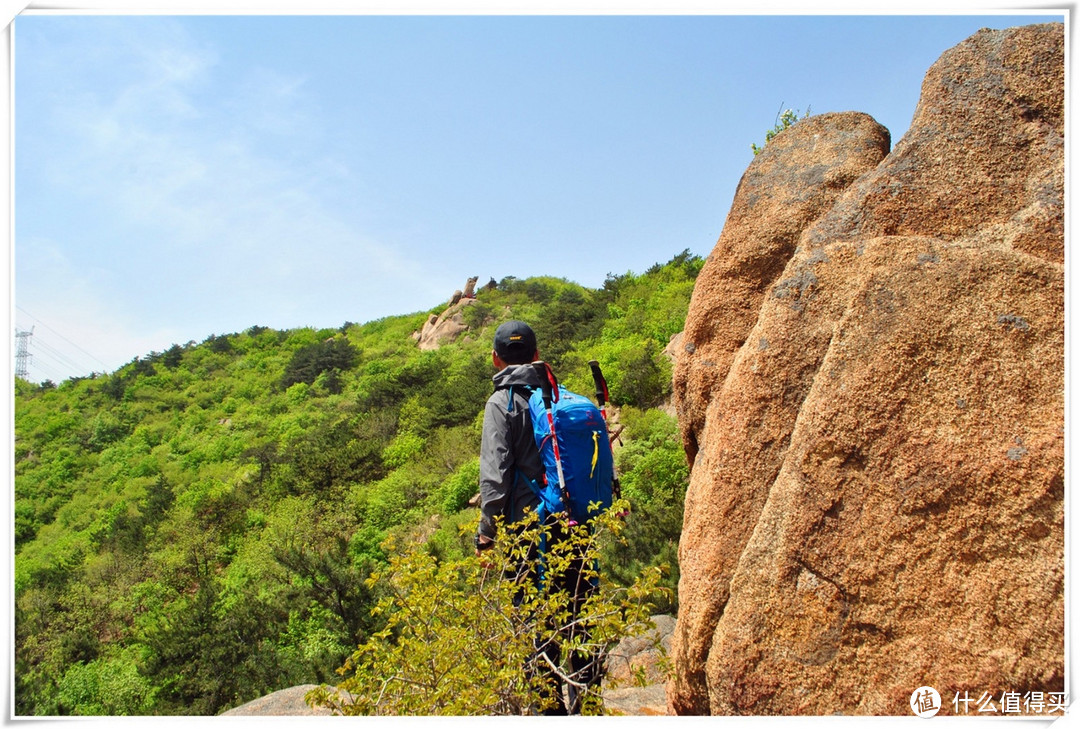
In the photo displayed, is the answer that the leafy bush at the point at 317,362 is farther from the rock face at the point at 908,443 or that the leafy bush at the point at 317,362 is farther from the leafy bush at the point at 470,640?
the rock face at the point at 908,443

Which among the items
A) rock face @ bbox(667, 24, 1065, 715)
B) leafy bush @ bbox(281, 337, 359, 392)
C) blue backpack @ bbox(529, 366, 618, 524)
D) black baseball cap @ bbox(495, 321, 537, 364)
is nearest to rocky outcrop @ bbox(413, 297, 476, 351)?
leafy bush @ bbox(281, 337, 359, 392)

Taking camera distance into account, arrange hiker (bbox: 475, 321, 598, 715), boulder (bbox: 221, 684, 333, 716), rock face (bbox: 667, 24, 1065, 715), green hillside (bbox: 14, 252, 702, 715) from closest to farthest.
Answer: rock face (bbox: 667, 24, 1065, 715), hiker (bbox: 475, 321, 598, 715), boulder (bbox: 221, 684, 333, 716), green hillside (bbox: 14, 252, 702, 715)

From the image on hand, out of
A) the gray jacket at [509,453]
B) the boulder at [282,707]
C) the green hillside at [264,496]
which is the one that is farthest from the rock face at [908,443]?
the boulder at [282,707]

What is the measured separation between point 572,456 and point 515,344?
59 centimetres

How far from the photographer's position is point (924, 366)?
190 cm

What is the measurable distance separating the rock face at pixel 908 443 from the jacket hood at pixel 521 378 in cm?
77

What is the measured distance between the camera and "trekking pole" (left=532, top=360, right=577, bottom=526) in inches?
108

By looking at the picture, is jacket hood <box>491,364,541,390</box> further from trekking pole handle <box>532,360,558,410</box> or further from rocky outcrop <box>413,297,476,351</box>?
rocky outcrop <box>413,297,476,351</box>

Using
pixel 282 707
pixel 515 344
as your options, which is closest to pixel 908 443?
pixel 515 344

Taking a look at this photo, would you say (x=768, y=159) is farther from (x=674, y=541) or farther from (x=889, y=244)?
(x=674, y=541)

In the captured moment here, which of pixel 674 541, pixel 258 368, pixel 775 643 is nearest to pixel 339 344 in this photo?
pixel 258 368

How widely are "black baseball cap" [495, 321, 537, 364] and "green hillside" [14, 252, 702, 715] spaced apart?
1.17 metres

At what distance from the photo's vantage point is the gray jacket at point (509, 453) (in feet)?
9.04

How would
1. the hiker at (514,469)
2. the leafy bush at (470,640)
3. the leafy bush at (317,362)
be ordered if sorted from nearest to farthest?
the leafy bush at (470,640) < the hiker at (514,469) < the leafy bush at (317,362)
